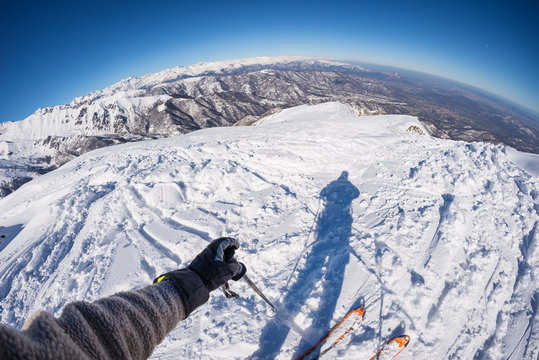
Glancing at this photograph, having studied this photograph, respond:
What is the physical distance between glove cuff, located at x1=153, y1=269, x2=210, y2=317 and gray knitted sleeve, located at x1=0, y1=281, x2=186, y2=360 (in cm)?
8

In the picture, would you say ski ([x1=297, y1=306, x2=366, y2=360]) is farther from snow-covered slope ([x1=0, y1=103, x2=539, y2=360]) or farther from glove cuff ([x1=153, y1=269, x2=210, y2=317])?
glove cuff ([x1=153, y1=269, x2=210, y2=317])

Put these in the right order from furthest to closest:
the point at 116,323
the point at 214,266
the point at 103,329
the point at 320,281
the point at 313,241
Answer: the point at 313,241 < the point at 320,281 < the point at 214,266 < the point at 116,323 < the point at 103,329

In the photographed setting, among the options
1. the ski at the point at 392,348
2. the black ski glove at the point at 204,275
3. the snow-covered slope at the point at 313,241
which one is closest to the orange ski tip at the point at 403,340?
the ski at the point at 392,348

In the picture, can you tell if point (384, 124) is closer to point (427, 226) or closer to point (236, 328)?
point (427, 226)

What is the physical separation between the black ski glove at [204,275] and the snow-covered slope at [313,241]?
3128 millimetres

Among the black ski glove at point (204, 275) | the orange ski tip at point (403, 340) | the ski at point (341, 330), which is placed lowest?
the ski at point (341, 330)

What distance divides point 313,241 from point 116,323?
269 inches

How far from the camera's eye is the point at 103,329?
166 cm

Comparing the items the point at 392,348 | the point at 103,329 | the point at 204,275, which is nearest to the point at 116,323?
the point at 103,329

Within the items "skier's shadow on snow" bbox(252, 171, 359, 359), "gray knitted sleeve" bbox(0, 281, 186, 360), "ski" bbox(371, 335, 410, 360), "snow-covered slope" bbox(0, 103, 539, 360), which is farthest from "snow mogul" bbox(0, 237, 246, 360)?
"ski" bbox(371, 335, 410, 360)

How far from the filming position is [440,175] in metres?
9.55

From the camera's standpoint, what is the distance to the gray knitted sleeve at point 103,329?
3.13ft

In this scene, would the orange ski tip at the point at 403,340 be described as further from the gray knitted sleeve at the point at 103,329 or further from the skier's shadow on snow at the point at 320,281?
the gray knitted sleeve at the point at 103,329

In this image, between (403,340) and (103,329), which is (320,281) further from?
(103,329)
